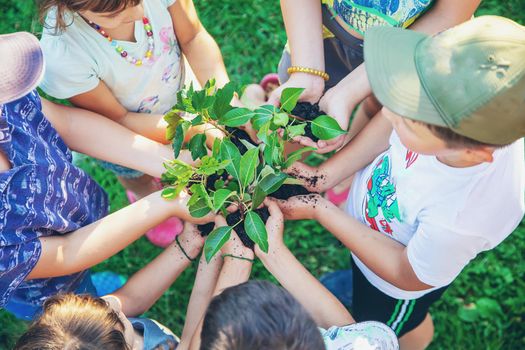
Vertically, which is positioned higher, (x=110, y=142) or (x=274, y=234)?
(x=110, y=142)

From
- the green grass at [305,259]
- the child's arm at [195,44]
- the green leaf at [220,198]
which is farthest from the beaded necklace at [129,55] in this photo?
the green grass at [305,259]

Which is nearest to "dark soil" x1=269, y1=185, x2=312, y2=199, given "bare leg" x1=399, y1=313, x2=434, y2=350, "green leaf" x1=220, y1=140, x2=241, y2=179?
"green leaf" x1=220, y1=140, x2=241, y2=179


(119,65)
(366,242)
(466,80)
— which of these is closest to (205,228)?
(366,242)

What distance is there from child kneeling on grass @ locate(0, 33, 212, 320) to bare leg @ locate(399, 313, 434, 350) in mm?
1167

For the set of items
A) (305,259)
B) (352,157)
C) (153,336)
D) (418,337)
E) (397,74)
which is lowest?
(305,259)

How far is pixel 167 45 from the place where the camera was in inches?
86.2

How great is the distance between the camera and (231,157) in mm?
1738

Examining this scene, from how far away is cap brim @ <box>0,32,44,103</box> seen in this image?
4.87 ft

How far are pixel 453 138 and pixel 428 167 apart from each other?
0.28 meters

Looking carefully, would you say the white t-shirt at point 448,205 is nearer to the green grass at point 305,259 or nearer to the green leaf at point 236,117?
the green leaf at point 236,117

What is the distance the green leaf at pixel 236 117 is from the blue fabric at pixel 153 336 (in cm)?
82

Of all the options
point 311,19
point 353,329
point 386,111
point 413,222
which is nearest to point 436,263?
point 413,222

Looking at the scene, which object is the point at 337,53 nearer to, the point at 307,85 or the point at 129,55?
the point at 307,85

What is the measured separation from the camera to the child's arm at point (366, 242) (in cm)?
180
